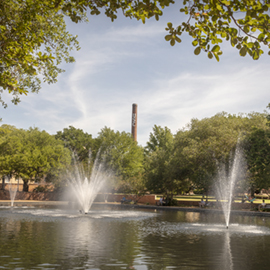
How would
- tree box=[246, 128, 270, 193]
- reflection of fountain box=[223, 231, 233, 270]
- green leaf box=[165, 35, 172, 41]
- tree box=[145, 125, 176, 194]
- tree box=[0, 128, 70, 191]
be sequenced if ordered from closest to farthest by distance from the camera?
green leaf box=[165, 35, 172, 41] < reflection of fountain box=[223, 231, 233, 270] < tree box=[246, 128, 270, 193] < tree box=[145, 125, 176, 194] < tree box=[0, 128, 70, 191]

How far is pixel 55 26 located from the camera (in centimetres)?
1523

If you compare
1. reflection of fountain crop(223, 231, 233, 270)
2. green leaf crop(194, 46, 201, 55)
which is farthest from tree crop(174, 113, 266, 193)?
green leaf crop(194, 46, 201, 55)

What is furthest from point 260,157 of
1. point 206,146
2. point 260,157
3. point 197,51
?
point 197,51

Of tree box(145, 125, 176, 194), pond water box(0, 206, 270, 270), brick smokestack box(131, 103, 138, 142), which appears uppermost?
brick smokestack box(131, 103, 138, 142)

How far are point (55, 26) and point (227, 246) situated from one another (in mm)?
12152

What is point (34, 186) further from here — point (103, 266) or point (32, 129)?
point (103, 266)

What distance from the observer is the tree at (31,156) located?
177ft

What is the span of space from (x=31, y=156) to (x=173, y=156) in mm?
26088

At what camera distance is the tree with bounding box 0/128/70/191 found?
5394 cm

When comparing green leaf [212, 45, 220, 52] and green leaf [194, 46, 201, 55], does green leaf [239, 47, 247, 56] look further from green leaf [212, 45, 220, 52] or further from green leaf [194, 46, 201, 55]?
green leaf [194, 46, 201, 55]

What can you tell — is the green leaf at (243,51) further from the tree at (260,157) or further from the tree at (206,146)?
the tree at (206,146)

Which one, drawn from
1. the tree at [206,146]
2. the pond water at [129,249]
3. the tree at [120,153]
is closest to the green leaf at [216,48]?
the pond water at [129,249]

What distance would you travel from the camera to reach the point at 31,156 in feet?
185

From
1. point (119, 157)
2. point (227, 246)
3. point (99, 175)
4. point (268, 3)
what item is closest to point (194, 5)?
point (268, 3)
